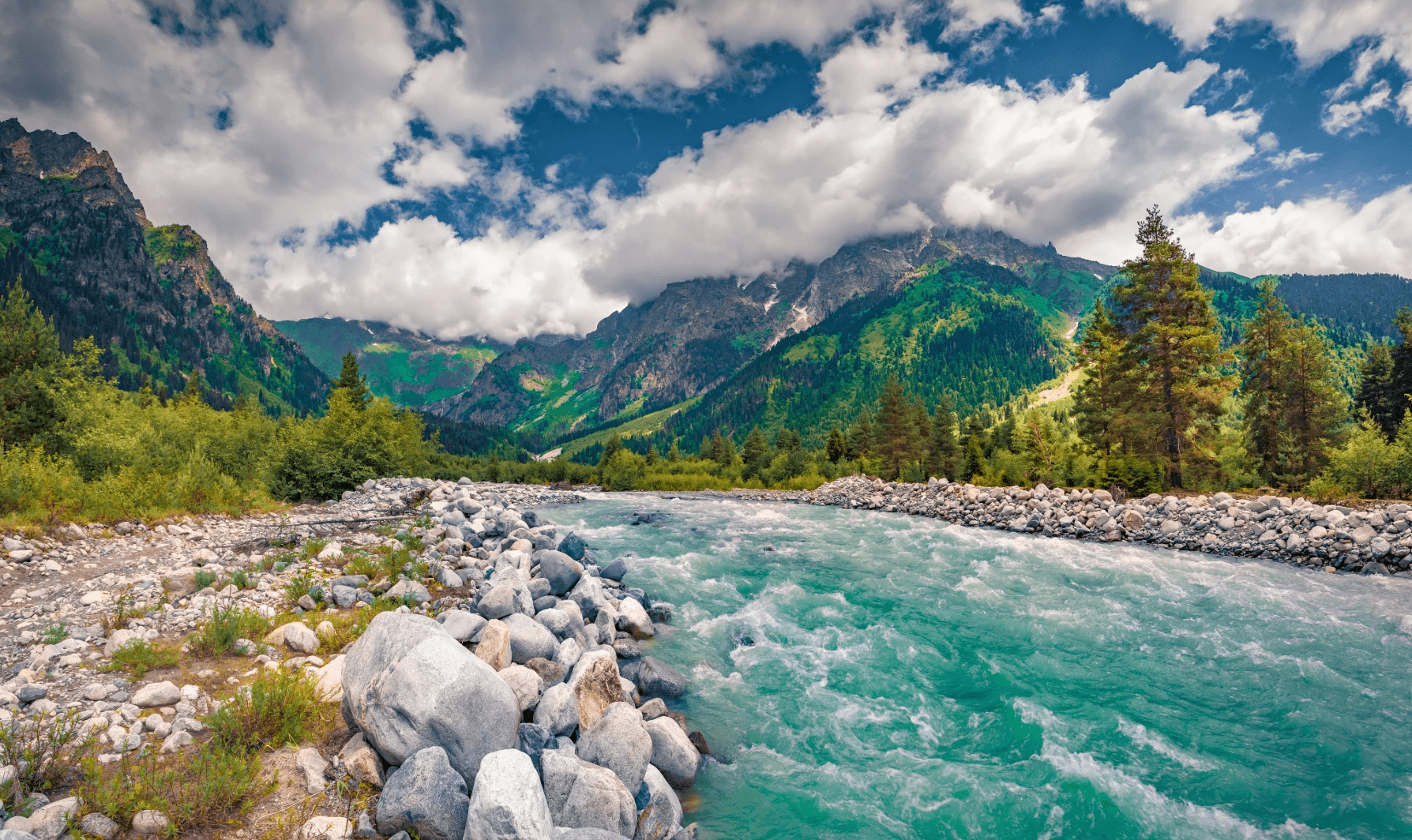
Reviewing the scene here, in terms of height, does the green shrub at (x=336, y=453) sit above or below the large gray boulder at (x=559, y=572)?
above

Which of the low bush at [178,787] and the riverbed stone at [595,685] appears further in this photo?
the riverbed stone at [595,685]

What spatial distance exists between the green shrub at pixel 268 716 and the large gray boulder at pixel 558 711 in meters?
2.69

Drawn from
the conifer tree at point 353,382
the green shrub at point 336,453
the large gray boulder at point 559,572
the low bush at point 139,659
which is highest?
the conifer tree at point 353,382

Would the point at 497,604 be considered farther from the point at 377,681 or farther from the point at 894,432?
the point at 894,432

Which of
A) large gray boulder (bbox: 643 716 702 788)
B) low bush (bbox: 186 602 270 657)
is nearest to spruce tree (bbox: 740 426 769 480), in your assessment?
large gray boulder (bbox: 643 716 702 788)

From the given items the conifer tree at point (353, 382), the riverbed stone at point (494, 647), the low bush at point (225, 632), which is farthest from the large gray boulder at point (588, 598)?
the conifer tree at point (353, 382)

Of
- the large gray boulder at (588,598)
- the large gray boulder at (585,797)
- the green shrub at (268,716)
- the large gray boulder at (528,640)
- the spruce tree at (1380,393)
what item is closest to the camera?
the green shrub at (268,716)

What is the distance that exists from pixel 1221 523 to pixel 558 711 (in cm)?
2880

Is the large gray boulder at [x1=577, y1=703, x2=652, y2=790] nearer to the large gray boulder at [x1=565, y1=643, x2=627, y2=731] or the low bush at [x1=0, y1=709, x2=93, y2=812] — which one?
the large gray boulder at [x1=565, y1=643, x2=627, y2=731]

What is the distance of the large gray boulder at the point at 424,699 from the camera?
610cm

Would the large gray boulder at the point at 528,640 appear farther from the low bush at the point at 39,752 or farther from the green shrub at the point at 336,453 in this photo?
the green shrub at the point at 336,453

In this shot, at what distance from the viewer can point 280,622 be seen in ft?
30.0

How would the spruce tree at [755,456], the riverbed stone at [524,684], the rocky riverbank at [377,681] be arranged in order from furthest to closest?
the spruce tree at [755,456], the riverbed stone at [524,684], the rocky riverbank at [377,681]

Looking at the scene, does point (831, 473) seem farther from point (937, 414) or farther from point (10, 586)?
point (10, 586)
